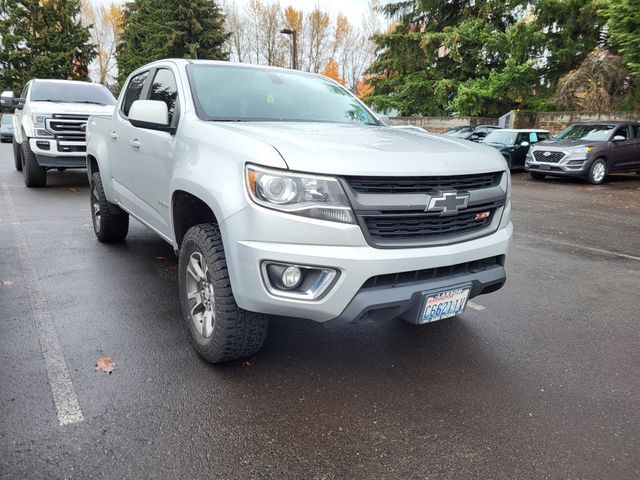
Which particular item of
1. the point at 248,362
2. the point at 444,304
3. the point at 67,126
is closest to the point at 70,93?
the point at 67,126

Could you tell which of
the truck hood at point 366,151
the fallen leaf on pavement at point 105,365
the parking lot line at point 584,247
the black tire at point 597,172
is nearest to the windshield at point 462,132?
the black tire at point 597,172

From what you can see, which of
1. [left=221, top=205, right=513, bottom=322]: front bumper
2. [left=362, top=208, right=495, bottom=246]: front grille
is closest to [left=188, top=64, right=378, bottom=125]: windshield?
[left=221, top=205, right=513, bottom=322]: front bumper

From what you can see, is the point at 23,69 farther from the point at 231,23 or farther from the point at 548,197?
the point at 548,197

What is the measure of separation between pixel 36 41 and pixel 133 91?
1840 inches

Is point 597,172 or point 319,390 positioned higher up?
point 319,390

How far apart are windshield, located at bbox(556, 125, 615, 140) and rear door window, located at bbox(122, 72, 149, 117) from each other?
13.3 meters

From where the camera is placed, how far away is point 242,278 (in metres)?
2.56

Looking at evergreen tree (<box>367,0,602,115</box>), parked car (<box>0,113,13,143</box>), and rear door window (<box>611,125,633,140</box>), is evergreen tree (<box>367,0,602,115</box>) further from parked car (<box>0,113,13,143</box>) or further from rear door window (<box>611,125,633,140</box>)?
parked car (<box>0,113,13,143</box>)

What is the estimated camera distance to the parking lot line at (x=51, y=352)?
2.62 metres

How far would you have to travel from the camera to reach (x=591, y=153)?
13.5m

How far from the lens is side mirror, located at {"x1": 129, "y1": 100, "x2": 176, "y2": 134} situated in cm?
331

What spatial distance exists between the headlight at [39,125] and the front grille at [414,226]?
8.90 m

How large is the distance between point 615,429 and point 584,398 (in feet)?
0.97

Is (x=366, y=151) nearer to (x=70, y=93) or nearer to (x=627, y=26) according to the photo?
(x=70, y=93)
